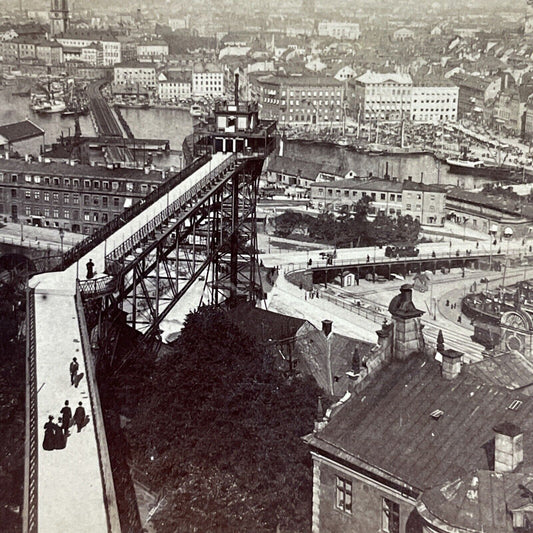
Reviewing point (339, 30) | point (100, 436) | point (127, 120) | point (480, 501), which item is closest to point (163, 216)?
point (100, 436)

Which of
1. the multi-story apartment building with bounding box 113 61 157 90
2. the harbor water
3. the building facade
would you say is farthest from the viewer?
the multi-story apartment building with bounding box 113 61 157 90

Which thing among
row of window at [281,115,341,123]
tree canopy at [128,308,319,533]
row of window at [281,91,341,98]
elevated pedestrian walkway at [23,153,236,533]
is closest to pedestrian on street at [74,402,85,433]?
elevated pedestrian walkway at [23,153,236,533]

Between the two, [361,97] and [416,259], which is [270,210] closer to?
[416,259]

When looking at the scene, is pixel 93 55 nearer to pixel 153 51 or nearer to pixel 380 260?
pixel 153 51

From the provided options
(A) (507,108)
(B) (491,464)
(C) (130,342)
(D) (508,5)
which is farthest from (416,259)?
(D) (508,5)

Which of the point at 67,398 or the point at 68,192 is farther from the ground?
the point at 67,398

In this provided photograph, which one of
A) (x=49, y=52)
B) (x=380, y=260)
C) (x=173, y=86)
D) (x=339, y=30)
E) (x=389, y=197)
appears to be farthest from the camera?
(x=339, y=30)

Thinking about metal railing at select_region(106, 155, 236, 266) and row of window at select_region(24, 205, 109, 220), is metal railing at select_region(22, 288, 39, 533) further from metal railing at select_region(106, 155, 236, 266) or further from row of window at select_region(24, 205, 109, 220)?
row of window at select_region(24, 205, 109, 220)
